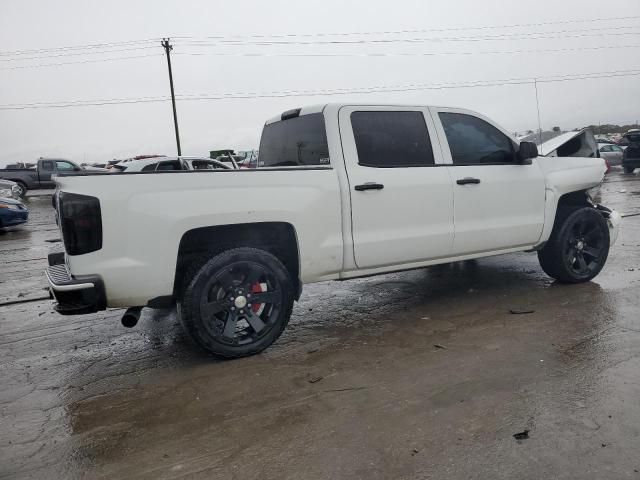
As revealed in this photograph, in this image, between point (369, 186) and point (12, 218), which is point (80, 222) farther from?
point (12, 218)

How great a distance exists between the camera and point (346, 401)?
3197 millimetres

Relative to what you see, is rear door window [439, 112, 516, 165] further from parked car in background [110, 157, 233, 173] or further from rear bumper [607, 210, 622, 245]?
parked car in background [110, 157, 233, 173]

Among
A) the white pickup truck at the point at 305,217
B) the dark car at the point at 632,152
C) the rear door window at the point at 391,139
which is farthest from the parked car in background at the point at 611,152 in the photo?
the rear door window at the point at 391,139

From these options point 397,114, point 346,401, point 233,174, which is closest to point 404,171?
point 397,114

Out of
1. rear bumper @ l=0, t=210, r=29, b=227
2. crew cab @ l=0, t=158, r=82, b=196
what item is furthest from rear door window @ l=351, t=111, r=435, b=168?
crew cab @ l=0, t=158, r=82, b=196

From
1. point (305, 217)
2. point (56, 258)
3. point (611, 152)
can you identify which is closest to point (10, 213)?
point (56, 258)

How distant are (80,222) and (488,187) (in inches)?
Result: 142

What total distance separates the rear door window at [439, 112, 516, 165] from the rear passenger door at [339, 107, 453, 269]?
0.24m

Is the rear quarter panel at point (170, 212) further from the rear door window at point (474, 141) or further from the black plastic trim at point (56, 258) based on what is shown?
the rear door window at point (474, 141)

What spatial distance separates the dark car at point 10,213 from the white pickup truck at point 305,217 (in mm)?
10736

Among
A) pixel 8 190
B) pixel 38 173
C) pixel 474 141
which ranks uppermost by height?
pixel 38 173

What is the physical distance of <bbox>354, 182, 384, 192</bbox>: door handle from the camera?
421cm

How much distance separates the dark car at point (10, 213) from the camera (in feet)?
43.2

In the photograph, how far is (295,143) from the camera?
4.80 m
